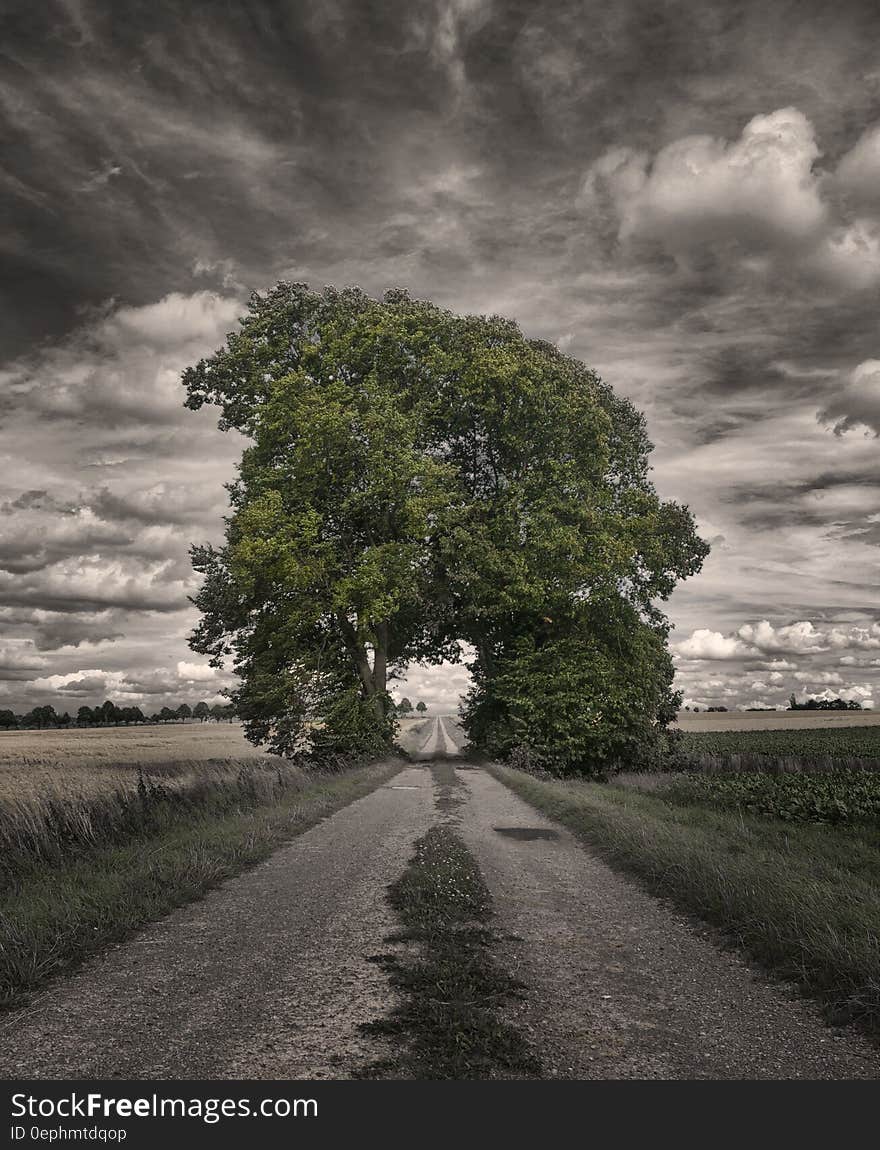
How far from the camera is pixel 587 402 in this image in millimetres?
30500

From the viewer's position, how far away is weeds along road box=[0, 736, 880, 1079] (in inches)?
185

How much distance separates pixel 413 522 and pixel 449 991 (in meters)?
22.6

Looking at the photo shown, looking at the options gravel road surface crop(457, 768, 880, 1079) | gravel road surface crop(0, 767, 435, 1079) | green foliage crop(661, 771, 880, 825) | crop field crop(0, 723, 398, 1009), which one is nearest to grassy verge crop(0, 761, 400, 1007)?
crop field crop(0, 723, 398, 1009)

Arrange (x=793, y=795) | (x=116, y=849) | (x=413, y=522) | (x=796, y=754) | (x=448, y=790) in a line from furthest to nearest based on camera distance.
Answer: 1. (x=796, y=754)
2. (x=413, y=522)
3. (x=448, y=790)
4. (x=793, y=795)
5. (x=116, y=849)

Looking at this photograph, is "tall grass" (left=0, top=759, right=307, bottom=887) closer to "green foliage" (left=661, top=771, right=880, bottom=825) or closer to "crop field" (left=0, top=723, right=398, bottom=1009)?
"crop field" (left=0, top=723, right=398, bottom=1009)

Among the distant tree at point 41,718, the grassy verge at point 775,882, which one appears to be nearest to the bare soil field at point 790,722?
the grassy verge at point 775,882

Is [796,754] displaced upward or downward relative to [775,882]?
downward

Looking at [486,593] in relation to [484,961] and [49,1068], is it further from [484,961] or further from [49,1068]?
[49,1068]

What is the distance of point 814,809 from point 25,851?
1661cm

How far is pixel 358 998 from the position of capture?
5688 millimetres

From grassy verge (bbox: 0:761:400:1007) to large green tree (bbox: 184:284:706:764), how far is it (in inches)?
409

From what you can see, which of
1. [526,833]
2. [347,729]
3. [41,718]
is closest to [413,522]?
[347,729]

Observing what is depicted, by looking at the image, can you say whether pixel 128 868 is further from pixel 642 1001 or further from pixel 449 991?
pixel 642 1001

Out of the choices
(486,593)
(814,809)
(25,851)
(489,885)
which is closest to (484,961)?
(489,885)
